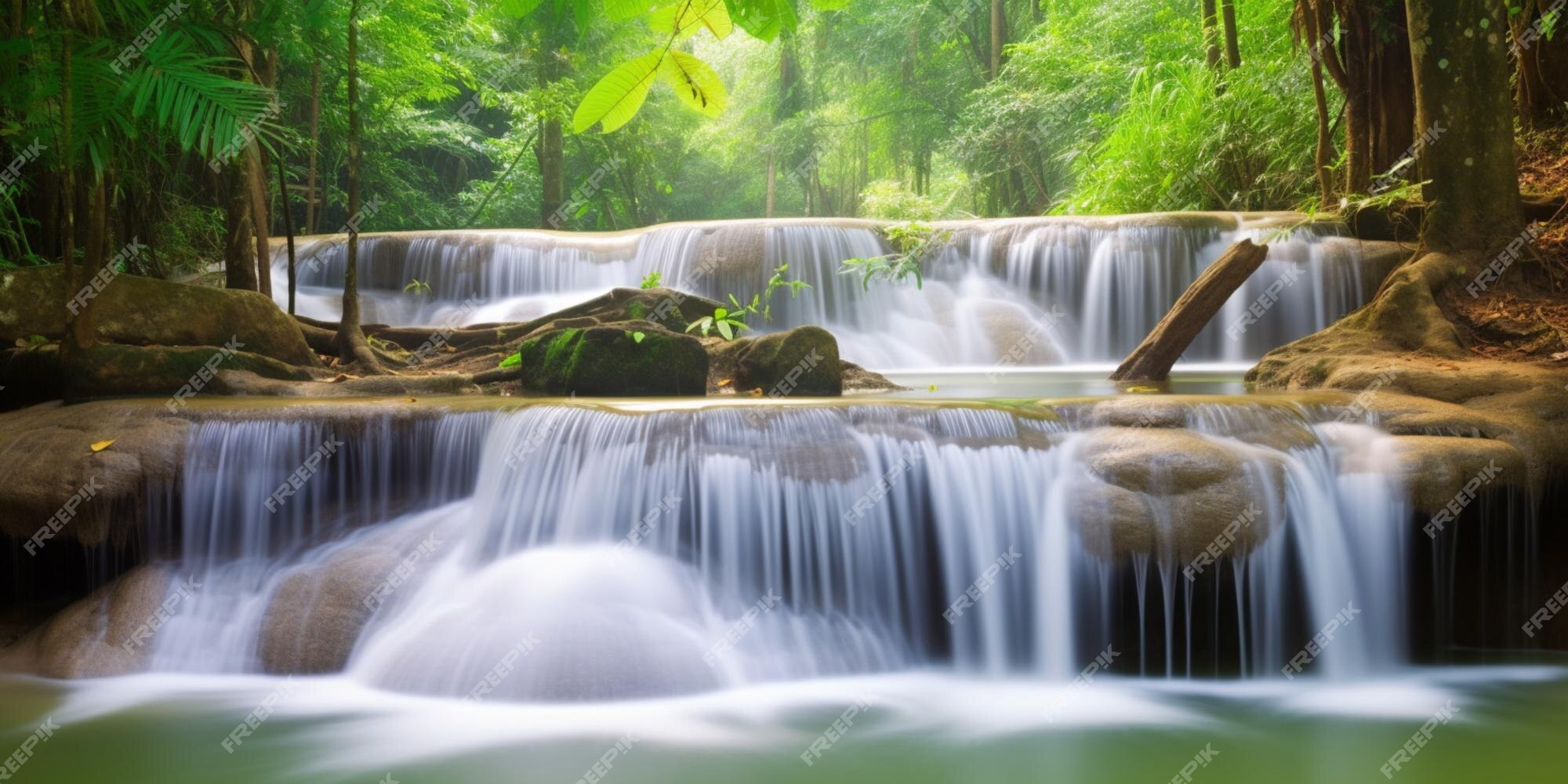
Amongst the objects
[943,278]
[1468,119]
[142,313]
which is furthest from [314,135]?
[1468,119]

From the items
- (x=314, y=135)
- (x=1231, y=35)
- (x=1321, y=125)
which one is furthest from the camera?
(x=1231, y=35)

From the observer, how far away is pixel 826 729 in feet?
12.4

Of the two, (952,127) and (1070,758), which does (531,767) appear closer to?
(1070,758)

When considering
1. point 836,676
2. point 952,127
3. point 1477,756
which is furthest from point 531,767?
point 952,127

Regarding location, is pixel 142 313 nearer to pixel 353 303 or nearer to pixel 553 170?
pixel 353 303

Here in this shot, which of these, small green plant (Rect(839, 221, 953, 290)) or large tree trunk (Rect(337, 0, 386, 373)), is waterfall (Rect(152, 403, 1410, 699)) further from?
small green plant (Rect(839, 221, 953, 290))

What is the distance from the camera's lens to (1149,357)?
804cm

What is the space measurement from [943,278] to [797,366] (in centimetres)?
455

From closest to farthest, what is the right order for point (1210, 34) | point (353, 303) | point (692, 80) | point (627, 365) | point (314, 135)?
point (692, 80), point (627, 365), point (353, 303), point (314, 135), point (1210, 34)

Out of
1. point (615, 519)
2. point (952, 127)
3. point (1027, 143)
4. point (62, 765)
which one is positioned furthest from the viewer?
point (952, 127)

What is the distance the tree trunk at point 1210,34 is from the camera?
1429 centimetres

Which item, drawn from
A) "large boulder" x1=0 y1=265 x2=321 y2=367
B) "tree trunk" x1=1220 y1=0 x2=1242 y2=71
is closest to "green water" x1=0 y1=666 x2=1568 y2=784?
"large boulder" x1=0 y1=265 x2=321 y2=367

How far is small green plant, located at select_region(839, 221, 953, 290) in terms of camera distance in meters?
10.7

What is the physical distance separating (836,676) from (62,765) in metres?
2.71
